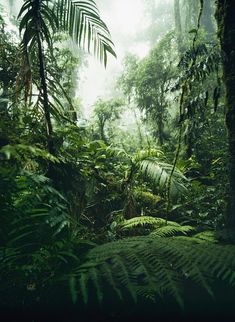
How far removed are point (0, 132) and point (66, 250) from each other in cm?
99

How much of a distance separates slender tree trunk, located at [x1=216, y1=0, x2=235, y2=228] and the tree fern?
4.30 ft

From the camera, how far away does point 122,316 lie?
1.64 m

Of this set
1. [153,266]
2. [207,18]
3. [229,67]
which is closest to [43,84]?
[229,67]

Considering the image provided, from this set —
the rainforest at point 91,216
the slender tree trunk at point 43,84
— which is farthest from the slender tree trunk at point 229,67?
the slender tree trunk at point 43,84

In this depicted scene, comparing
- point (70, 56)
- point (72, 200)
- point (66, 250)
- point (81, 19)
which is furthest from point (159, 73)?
point (66, 250)

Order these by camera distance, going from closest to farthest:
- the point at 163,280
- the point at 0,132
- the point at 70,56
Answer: the point at 163,280
the point at 0,132
the point at 70,56

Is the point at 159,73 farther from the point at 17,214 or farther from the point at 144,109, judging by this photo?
the point at 17,214

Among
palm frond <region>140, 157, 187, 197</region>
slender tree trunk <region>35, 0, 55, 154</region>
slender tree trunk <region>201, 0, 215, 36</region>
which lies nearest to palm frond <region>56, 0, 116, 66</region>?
slender tree trunk <region>35, 0, 55, 154</region>

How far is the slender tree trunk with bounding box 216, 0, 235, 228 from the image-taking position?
9.28 ft

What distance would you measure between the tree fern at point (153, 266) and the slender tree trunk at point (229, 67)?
1.31 meters

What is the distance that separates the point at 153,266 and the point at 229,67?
2.13m

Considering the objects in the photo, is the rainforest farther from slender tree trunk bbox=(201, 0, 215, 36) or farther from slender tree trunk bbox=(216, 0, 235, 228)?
slender tree trunk bbox=(201, 0, 215, 36)

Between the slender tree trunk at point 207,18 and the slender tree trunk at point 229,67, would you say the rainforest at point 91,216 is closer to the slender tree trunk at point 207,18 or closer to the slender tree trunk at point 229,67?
the slender tree trunk at point 229,67

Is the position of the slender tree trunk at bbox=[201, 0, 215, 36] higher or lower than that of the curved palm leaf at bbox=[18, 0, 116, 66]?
higher
